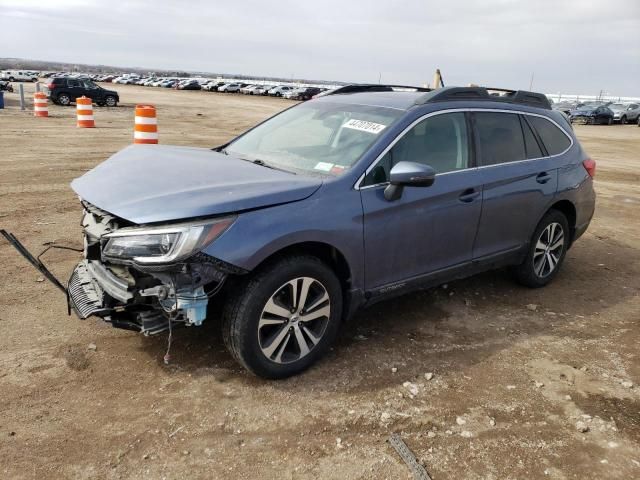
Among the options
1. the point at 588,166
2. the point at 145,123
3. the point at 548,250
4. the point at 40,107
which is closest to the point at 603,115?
the point at 40,107

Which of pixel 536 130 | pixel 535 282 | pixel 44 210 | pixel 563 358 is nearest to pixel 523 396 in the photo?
pixel 563 358

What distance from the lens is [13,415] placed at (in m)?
3.10

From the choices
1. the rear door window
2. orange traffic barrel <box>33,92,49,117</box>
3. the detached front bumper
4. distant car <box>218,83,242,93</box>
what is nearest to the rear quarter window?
the rear door window

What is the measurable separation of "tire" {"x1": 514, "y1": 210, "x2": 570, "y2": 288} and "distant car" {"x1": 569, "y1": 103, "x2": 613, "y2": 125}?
35.5 meters

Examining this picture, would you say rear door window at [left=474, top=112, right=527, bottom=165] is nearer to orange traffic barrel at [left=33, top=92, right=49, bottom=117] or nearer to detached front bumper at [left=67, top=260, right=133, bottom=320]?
detached front bumper at [left=67, top=260, right=133, bottom=320]

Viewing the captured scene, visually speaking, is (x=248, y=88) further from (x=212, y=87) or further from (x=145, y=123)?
(x=145, y=123)

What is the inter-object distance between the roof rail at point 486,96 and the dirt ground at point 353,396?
5.92ft

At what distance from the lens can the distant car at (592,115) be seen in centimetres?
3700

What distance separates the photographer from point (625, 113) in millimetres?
39312

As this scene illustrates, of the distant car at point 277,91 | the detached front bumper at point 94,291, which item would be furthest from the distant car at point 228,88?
the detached front bumper at point 94,291

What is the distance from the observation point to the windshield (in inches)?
154

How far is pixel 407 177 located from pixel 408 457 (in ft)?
5.56

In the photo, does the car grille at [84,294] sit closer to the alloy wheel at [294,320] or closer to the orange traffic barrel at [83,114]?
the alloy wheel at [294,320]

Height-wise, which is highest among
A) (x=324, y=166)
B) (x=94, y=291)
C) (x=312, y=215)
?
(x=324, y=166)
